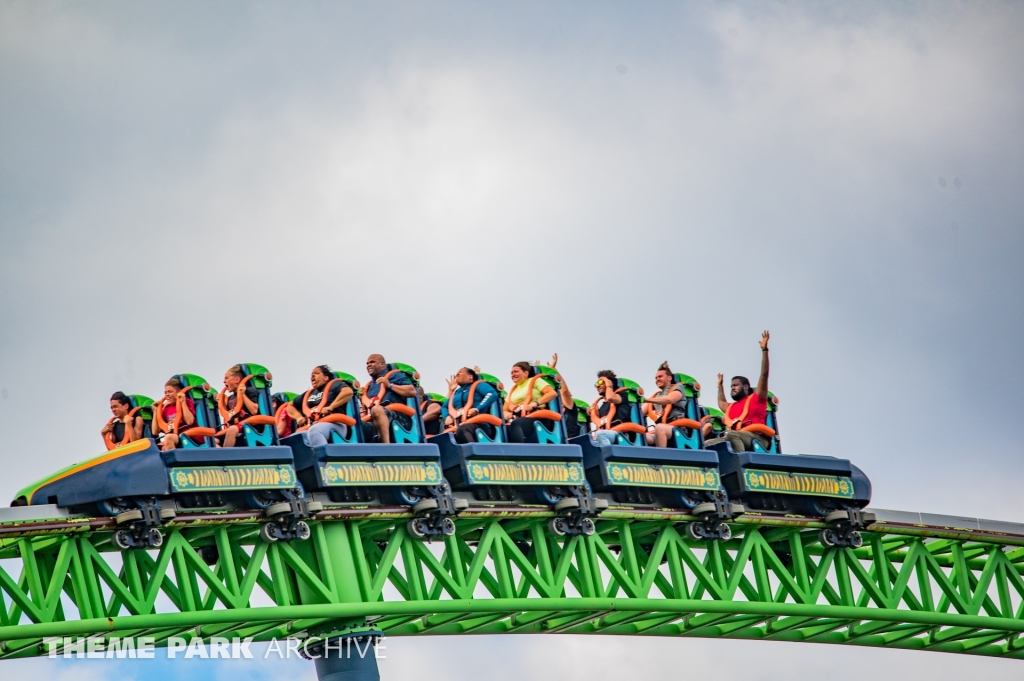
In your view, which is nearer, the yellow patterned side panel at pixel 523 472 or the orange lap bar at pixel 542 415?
the yellow patterned side panel at pixel 523 472

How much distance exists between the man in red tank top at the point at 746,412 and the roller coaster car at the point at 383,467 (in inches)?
155

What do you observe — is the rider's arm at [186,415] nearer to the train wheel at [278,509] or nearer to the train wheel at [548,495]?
the train wheel at [278,509]

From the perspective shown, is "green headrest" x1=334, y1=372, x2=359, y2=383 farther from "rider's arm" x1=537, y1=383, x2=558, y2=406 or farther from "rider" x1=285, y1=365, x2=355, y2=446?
"rider's arm" x1=537, y1=383, x2=558, y2=406

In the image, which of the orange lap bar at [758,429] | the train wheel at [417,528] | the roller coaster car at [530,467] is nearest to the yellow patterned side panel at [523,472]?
the roller coaster car at [530,467]

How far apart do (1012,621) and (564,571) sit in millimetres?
6850

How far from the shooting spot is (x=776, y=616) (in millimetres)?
21781

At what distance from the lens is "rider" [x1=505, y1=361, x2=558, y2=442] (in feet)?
65.4

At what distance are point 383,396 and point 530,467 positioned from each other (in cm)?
170

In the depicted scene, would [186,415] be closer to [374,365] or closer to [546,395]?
[374,365]

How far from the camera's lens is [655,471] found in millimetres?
20438

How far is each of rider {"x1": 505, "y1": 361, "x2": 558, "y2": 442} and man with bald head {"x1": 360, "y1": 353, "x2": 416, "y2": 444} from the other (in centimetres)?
129

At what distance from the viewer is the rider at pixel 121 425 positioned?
58.8ft

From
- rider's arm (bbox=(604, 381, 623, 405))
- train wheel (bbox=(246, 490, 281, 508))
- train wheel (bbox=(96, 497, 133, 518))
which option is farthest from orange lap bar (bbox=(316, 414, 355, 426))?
rider's arm (bbox=(604, 381, 623, 405))

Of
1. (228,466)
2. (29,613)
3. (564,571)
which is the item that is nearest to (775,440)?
(564,571)
